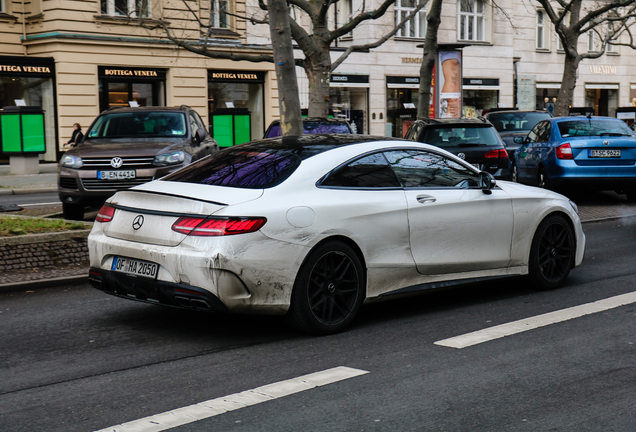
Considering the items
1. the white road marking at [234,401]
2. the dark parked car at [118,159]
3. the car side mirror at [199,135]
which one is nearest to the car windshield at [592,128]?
the car side mirror at [199,135]

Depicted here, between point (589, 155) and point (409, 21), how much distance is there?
2525 cm

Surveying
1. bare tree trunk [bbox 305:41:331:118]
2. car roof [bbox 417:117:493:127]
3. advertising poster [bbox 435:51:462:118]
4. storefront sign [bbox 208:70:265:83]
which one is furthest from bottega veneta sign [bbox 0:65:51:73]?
car roof [bbox 417:117:493:127]

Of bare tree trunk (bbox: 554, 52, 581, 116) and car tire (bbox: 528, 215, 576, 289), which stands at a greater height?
bare tree trunk (bbox: 554, 52, 581, 116)

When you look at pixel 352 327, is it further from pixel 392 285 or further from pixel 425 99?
pixel 425 99

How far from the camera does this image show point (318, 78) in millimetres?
23000

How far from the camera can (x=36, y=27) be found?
93.3ft

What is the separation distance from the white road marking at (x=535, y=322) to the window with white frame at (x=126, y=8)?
969 inches

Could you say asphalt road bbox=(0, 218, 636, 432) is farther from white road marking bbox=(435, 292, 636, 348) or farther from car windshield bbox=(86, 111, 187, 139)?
car windshield bbox=(86, 111, 187, 139)

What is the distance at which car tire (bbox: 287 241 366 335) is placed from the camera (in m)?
5.82

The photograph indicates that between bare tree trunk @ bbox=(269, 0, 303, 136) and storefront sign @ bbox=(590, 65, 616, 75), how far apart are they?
4093cm

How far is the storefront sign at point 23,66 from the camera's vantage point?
2758 centimetres

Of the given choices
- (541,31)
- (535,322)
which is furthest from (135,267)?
(541,31)

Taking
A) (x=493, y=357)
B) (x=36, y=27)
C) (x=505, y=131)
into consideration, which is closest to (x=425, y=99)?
(x=505, y=131)

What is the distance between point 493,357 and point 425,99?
19064 millimetres
